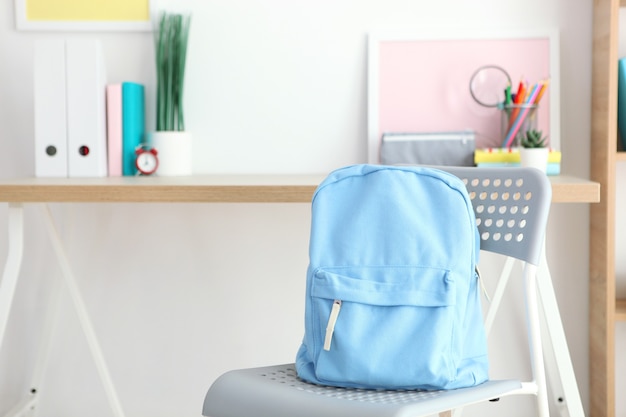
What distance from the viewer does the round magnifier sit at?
2.31 m

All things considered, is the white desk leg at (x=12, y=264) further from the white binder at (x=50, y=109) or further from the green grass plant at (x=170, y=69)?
the green grass plant at (x=170, y=69)

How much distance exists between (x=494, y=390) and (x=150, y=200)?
86 cm

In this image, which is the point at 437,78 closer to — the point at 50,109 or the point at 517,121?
the point at 517,121

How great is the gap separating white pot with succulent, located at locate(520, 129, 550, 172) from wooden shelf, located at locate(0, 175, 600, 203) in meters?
0.09

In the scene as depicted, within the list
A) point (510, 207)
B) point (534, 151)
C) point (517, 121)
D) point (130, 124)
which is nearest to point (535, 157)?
point (534, 151)

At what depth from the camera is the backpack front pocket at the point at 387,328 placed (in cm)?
142

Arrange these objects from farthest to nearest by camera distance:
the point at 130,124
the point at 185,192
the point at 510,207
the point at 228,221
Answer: the point at 228,221 → the point at 130,124 → the point at 185,192 → the point at 510,207

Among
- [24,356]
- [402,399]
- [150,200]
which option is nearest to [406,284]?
[402,399]

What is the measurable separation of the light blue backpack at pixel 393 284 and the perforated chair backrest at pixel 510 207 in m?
0.11

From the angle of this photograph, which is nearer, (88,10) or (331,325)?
(331,325)

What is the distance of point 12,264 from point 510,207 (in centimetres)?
108

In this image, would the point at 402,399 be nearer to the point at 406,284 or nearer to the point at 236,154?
the point at 406,284

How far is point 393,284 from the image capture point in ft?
4.79

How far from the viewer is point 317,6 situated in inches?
93.0
